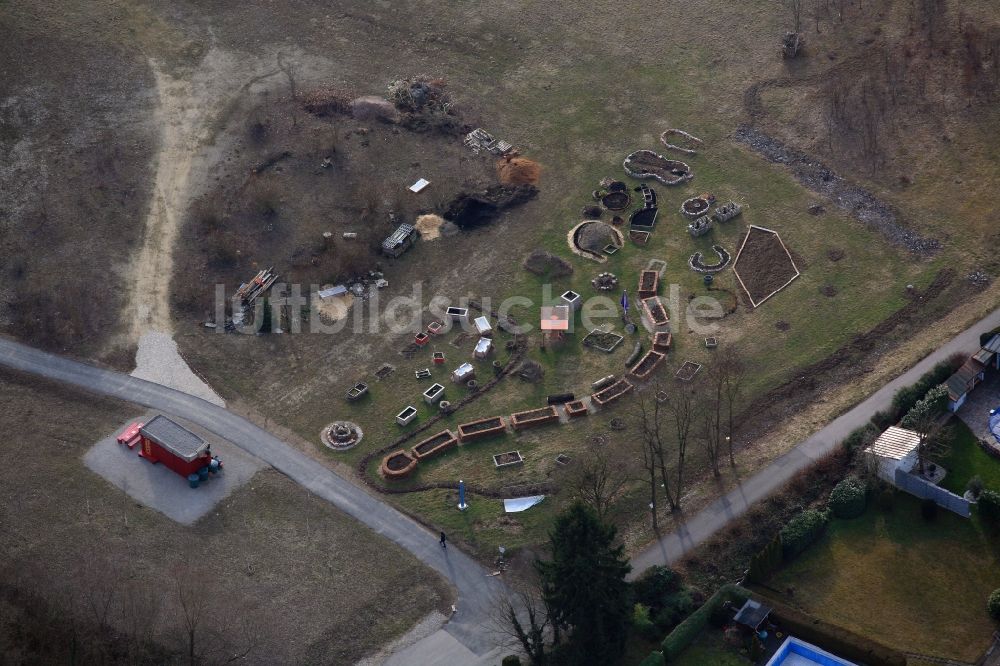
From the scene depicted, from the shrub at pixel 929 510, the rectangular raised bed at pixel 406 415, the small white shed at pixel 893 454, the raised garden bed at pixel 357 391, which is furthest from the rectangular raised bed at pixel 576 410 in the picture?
the shrub at pixel 929 510

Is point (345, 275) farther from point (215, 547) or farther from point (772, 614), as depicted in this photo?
point (772, 614)

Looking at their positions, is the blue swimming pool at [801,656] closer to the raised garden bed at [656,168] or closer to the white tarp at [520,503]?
the white tarp at [520,503]

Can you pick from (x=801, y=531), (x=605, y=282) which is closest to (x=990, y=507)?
(x=801, y=531)

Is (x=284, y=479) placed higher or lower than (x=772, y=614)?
lower

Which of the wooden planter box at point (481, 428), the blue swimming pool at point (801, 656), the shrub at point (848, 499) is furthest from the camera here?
the wooden planter box at point (481, 428)

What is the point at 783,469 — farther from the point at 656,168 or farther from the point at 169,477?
the point at 169,477

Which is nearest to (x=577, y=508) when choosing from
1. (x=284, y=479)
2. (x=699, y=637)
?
(x=699, y=637)
